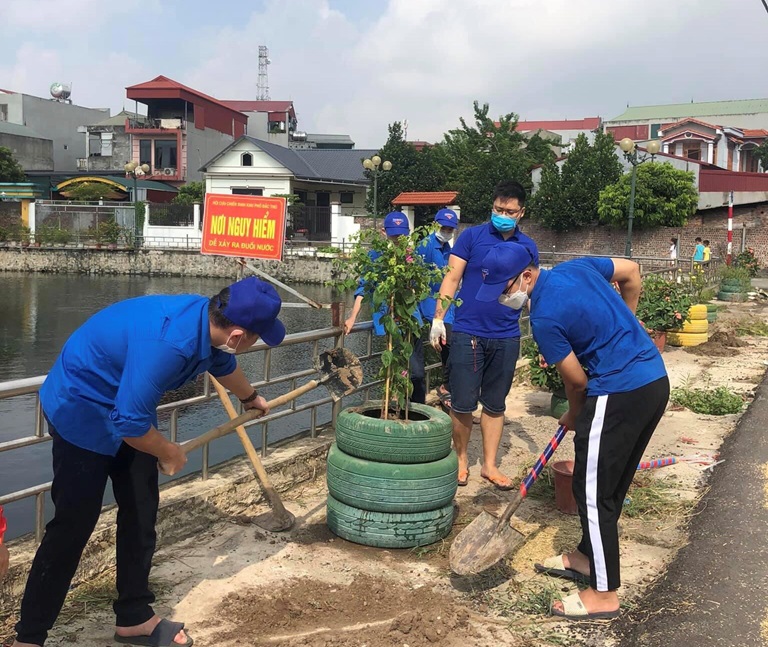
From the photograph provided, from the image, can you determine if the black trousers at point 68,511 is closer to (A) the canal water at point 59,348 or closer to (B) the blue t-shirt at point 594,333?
(A) the canal water at point 59,348

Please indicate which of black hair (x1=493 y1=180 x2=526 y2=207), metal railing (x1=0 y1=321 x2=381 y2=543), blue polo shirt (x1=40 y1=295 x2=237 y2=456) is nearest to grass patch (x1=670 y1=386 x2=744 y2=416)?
metal railing (x1=0 y1=321 x2=381 y2=543)

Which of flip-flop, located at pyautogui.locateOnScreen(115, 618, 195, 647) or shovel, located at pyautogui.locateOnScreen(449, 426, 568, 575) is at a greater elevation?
shovel, located at pyautogui.locateOnScreen(449, 426, 568, 575)

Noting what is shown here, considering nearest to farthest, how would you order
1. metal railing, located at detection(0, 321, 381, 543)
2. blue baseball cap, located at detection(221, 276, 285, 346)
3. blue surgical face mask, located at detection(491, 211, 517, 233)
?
blue baseball cap, located at detection(221, 276, 285, 346) < metal railing, located at detection(0, 321, 381, 543) < blue surgical face mask, located at detection(491, 211, 517, 233)

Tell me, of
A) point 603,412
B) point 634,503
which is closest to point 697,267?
point 634,503

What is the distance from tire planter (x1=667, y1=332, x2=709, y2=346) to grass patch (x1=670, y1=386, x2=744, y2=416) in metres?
3.17

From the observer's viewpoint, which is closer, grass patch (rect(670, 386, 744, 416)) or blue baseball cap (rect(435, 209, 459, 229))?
blue baseball cap (rect(435, 209, 459, 229))

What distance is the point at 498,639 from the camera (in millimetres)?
2871

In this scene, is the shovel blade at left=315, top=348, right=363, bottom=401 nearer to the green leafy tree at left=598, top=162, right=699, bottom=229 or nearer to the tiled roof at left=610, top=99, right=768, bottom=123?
the green leafy tree at left=598, top=162, right=699, bottom=229

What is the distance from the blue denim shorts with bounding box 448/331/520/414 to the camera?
446 cm

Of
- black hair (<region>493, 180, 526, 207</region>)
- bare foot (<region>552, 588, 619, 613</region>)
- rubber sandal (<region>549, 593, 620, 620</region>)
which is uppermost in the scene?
black hair (<region>493, 180, 526, 207</region>)

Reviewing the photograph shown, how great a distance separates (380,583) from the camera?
330cm

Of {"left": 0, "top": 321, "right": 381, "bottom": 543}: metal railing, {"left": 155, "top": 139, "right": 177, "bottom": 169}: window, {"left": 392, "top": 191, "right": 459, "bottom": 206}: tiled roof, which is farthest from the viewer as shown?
{"left": 155, "top": 139, "right": 177, "bottom": 169}: window

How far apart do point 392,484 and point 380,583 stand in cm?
50

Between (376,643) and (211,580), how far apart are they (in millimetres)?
893
